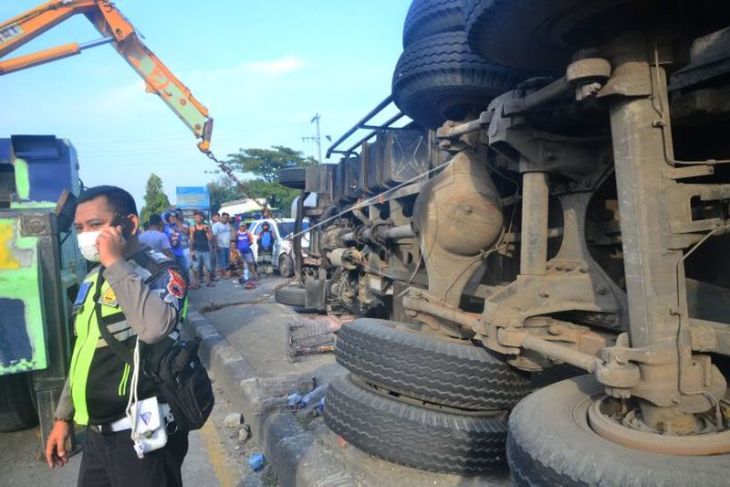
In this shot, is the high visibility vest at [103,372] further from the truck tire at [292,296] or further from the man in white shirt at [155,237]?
the truck tire at [292,296]

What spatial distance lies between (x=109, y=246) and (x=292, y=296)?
7.09 meters

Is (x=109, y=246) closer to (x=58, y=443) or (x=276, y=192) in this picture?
(x=58, y=443)

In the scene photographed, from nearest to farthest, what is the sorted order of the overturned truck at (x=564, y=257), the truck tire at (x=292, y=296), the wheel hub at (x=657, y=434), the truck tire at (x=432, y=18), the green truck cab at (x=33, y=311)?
the wheel hub at (x=657, y=434), the overturned truck at (x=564, y=257), the truck tire at (x=432, y=18), the green truck cab at (x=33, y=311), the truck tire at (x=292, y=296)

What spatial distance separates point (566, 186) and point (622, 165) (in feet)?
2.72

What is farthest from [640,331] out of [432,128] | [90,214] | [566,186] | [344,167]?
[344,167]

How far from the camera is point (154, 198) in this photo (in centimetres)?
4878

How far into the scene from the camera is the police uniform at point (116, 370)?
212 centimetres

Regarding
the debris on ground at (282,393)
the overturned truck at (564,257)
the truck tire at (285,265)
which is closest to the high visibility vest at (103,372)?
the overturned truck at (564,257)

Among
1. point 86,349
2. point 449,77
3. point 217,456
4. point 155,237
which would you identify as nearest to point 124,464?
point 86,349

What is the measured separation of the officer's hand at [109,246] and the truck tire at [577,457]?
167 cm

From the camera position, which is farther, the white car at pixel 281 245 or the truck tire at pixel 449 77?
the white car at pixel 281 245

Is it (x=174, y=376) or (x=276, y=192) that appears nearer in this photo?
(x=174, y=376)

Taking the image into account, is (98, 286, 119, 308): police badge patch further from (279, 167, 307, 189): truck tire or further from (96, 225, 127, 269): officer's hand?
(279, 167, 307, 189): truck tire

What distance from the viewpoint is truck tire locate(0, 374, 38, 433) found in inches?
166
